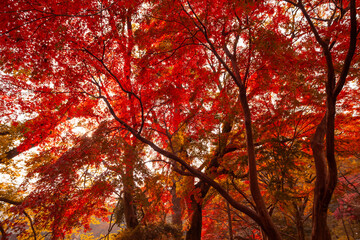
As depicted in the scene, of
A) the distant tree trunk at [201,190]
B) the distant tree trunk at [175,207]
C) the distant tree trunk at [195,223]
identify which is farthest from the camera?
the distant tree trunk at [175,207]

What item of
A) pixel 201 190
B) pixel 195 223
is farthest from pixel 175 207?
pixel 201 190

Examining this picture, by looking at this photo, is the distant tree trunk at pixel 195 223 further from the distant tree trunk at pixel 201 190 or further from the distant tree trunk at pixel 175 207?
Answer: the distant tree trunk at pixel 175 207

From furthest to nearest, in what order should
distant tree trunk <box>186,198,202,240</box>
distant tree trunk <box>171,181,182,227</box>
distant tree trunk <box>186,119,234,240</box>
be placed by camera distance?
distant tree trunk <box>171,181,182,227</box> < distant tree trunk <box>186,198,202,240</box> < distant tree trunk <box>186,119,234,240</box>

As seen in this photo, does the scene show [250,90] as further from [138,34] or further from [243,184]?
[243,184]

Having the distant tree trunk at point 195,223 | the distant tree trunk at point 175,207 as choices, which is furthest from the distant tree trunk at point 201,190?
the distant tree trunk at point 175,207

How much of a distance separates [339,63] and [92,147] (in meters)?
6.63

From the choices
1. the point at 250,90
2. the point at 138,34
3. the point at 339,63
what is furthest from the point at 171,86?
the point at 339,63

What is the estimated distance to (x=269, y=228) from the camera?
4055mm

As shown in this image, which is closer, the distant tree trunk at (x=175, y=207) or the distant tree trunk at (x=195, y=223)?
the distant tree trunk at (x=195, y=223)

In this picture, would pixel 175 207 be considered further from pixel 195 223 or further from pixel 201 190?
pixel 201 190

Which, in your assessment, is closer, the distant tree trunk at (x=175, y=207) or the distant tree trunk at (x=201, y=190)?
the distant tree trunk at (x=201, y=190)

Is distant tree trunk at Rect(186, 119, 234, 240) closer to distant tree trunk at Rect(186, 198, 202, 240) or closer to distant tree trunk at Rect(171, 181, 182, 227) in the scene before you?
distant tree trunk at Rect(186, 198, 202, 240)

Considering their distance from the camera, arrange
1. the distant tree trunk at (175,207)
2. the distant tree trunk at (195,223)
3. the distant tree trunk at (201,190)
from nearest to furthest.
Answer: the distant tree trunk at (201,190), the distant tree trunk at (195,223), the distant tree trunk at (175,207)

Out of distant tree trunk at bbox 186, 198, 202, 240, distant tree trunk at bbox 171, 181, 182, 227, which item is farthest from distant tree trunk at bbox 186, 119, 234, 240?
distant tree trunk at bbox 171, 181, 182, 227
